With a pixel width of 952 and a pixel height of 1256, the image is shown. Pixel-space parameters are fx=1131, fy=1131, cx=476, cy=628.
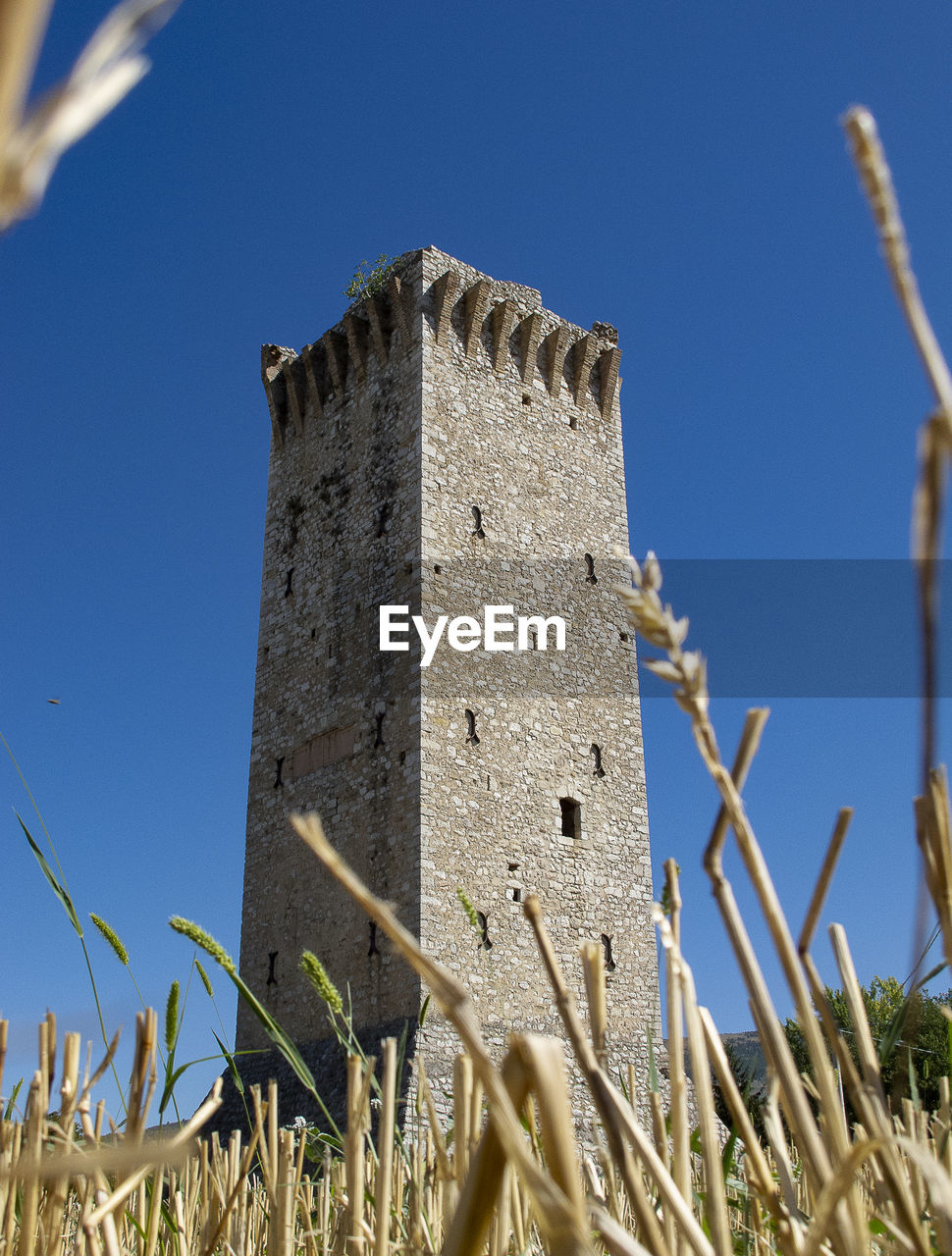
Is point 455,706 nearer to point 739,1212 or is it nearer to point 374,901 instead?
point 739,1212

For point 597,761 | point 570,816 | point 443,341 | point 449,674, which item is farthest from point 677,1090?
point 443,341

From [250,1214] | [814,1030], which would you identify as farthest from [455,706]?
[814,1030]

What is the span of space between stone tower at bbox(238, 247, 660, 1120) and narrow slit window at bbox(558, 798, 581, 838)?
0.03 metres

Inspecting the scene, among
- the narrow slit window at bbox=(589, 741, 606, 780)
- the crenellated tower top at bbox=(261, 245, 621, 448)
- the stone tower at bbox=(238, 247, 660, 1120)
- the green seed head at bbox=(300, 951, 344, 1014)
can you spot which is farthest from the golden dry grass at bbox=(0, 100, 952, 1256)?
the crenellated tower top at bbox=(261, 245, 621, 448)

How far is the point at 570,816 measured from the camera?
36.0 ft

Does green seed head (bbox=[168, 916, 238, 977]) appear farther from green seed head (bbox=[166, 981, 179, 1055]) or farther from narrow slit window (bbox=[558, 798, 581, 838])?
narrow slit window (bbox=[558, 798, 581, 838])

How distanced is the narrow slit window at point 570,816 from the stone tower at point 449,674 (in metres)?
0.03

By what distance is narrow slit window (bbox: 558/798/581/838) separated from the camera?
10859 millimetres

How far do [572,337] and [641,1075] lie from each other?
322 inches

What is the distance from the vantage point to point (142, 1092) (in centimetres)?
113

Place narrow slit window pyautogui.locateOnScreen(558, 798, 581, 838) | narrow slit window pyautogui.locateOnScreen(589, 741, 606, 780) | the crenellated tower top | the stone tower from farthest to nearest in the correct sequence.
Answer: the crenellated tower top
narrow slit window pyautogui.locateOnScreen(589, 741, 606, 780)
narrow slit window pyautogui.locateOnScreen(558, 798, 581, 838)
the stone tower

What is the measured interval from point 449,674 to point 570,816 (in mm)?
1865

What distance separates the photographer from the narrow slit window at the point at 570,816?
1086cm

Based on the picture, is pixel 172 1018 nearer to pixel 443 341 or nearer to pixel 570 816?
pixel 570 816
